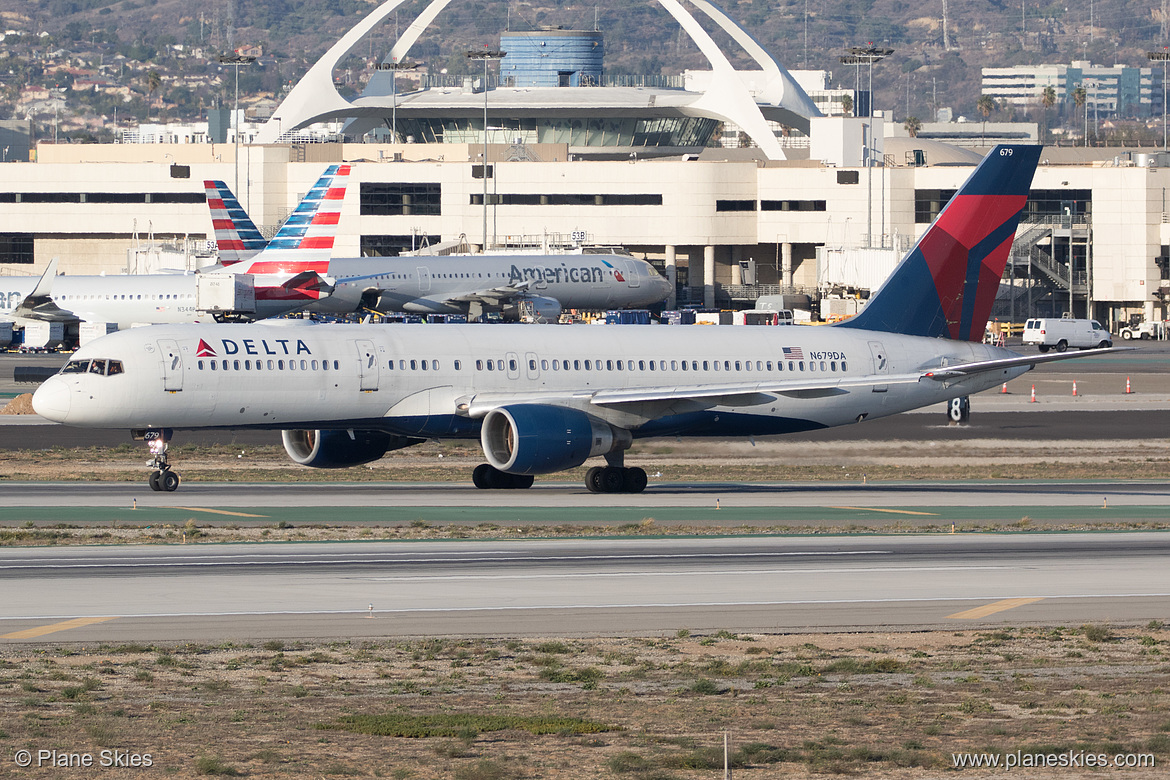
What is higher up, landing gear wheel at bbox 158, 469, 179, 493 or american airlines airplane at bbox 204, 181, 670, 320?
american airlines airplane at bbox 204, 181, 670, 320

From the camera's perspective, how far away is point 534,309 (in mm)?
110500

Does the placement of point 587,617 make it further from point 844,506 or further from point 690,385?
point 690,385

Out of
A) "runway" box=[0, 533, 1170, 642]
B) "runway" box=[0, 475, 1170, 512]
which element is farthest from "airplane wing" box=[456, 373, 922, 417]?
"runway" box=[0, 533, 1170, 642]

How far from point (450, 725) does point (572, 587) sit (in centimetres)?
1013

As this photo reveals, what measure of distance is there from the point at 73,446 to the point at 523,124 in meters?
131

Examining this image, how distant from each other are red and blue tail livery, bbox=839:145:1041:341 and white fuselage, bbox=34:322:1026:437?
28.4 inches

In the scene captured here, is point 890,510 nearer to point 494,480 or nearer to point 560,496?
point 560,496

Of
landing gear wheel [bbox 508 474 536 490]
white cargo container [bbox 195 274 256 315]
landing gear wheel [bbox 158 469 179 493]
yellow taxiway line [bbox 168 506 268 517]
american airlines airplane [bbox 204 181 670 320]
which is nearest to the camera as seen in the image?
yellow taxiway line [bbox 168 506 268 517]

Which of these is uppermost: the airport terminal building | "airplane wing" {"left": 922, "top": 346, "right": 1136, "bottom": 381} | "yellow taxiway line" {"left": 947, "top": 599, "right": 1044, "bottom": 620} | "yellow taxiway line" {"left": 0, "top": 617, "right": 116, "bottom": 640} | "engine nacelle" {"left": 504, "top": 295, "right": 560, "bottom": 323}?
the airport terminal building

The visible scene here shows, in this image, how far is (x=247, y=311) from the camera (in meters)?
85.2

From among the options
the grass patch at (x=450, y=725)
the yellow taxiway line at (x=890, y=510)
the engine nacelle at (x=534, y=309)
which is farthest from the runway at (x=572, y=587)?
the engine nacelle at (x=534, y=309)

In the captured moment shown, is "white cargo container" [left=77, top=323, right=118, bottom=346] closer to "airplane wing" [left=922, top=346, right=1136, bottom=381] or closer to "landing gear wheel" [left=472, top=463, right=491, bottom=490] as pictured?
"landing gear wheel" [left=472, top=463, right=491, bottom=490]

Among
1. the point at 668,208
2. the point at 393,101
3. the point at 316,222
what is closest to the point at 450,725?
the point at 316,222

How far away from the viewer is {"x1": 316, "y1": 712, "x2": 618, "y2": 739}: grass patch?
17734mm
